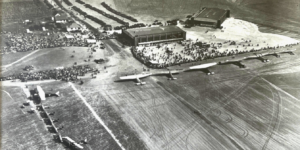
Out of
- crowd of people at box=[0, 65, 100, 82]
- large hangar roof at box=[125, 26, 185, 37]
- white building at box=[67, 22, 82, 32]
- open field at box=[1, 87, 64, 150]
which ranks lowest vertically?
open field at box=[1, 87, 64, 150]

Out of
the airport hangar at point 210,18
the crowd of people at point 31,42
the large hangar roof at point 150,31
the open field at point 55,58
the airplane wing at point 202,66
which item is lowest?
the airplane wing at point 202,66

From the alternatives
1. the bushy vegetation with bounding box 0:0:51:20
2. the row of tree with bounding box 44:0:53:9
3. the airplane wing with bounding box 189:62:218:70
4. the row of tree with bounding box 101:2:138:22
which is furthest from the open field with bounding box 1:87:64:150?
the row of tree with bounding box 44:0:53:9

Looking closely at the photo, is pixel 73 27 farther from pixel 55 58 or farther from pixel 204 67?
pixel 204 67

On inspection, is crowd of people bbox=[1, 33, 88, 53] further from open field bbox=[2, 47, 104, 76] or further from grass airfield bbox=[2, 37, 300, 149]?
grass airfield bbox=[2, 37, 300, 149]

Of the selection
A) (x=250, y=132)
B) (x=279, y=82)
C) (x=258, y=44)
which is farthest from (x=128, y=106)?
(x=258, y=44)

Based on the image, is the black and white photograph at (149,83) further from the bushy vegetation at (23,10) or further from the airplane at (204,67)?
the bushy vegetation at (23,10)

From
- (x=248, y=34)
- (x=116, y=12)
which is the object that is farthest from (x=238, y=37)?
(x=116, y=12)

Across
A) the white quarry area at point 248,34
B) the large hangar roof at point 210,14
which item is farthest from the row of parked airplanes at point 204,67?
the large hangar roof at point 210,14
